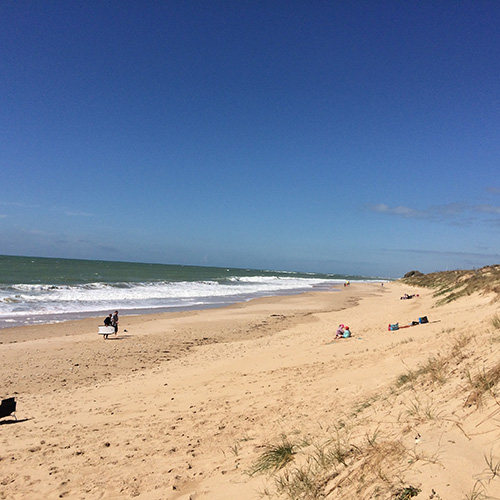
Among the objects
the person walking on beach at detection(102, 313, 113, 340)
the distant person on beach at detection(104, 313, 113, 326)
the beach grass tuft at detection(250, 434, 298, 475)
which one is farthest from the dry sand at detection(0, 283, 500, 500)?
the distant person on beach at detection(104, 313, 113, 326)

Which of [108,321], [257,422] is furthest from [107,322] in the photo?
[257,422]

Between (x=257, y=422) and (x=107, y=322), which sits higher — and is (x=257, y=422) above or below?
above

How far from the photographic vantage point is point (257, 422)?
567cm

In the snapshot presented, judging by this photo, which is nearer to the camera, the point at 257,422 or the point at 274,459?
the point at 274,459

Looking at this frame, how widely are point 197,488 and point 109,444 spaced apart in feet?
7.85

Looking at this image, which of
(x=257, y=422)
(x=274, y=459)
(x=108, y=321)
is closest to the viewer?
(x=274, y=459)

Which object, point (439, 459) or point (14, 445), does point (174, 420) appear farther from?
point (439, 459)

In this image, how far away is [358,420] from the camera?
4391mm

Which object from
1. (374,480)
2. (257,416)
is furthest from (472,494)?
(257,416)

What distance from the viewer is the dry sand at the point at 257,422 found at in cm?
288

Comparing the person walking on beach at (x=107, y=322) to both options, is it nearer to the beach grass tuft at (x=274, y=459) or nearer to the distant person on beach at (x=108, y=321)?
the distant person on beach at (x=108, y=321)

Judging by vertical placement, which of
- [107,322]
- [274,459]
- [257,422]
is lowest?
[107,322]

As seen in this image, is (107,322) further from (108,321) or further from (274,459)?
(274,459)

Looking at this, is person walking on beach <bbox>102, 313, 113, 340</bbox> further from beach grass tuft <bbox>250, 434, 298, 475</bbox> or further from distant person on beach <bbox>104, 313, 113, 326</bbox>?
beach grass tuft <bbox>250, 434, 298, 475</bbox>
